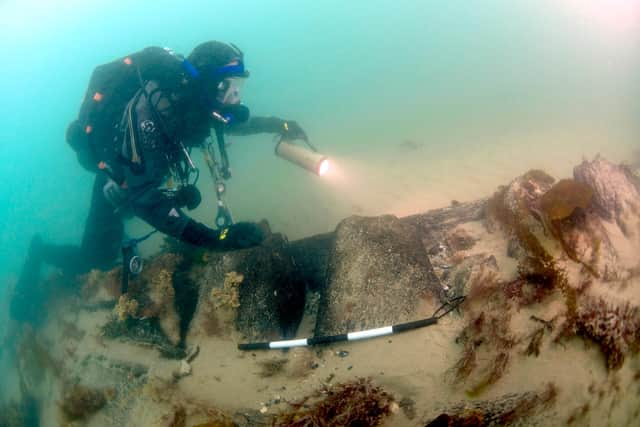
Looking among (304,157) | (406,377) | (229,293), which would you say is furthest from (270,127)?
(406,377)

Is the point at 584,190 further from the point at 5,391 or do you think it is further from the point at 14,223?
the point at 14,223

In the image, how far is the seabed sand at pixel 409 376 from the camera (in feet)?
8.57

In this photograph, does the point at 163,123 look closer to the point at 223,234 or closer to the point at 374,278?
the point at 223,234

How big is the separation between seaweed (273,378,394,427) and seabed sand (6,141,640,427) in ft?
0.28

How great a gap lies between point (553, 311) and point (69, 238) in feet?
47.8

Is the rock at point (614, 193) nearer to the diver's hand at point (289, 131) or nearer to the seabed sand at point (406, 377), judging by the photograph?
the seabed sand at point (406, 377)

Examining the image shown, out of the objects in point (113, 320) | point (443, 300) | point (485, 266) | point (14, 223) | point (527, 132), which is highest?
point (14, 223)

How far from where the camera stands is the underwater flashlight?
262 inches

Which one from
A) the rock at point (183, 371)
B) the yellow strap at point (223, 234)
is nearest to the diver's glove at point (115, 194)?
the yellow strap at point (223, 234)

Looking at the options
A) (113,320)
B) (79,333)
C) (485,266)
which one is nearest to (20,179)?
(79,333)

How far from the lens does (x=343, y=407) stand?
103 inches

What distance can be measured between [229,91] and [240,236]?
213 centimetres

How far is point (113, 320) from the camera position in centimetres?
503

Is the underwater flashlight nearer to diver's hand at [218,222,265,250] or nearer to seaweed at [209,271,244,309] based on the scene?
diver's hand at [218,222,265,250]
